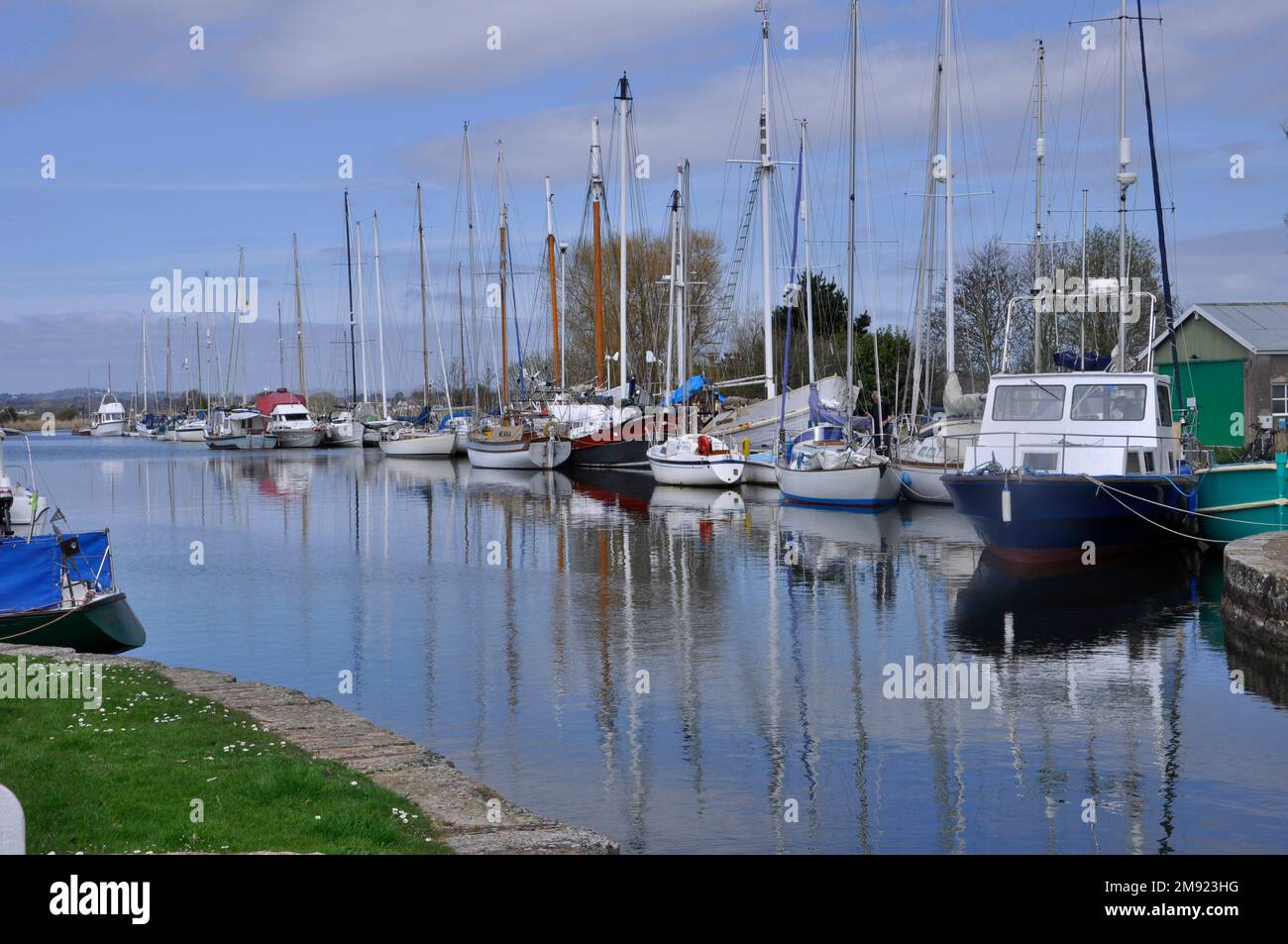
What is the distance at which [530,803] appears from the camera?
9.95 meters

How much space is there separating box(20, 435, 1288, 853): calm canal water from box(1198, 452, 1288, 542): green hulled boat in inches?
56.1

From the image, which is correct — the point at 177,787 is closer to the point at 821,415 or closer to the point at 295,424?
the point at 821,415

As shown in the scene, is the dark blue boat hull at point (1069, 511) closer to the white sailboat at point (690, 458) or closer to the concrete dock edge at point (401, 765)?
the concrete dock edge at point (401, 765)

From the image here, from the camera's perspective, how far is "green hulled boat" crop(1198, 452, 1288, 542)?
76.8 ft

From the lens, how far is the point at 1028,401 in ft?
84.5

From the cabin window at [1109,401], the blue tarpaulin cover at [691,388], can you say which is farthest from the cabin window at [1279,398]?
the blue tarpaulin cover at [691,388]

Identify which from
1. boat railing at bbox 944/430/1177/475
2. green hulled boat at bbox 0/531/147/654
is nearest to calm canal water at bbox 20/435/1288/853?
green hulled boat at bbox 0/531/147/654

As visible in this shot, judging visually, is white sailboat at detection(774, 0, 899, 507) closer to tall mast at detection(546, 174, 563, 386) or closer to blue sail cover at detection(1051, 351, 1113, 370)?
blue sail cover at detection(1051, 351, 1113, 370)

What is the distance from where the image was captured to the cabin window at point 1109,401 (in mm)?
24906

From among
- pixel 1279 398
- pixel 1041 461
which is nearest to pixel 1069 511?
pixel 1041 461

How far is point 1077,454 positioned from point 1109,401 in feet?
4.57

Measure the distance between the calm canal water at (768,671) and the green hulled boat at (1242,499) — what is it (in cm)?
143
